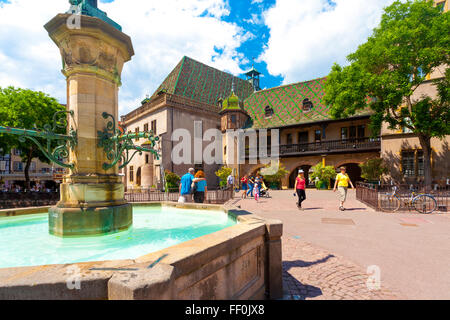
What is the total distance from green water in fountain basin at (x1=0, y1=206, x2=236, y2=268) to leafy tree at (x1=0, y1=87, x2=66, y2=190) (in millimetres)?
18429

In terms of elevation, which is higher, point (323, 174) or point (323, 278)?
point (323, 174)

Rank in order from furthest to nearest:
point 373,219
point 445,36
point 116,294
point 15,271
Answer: point 445,36 → point 373,219 → point 15,271 → point 116,294

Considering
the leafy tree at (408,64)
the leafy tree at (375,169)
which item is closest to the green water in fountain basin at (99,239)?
the leafy tree at (408,64)

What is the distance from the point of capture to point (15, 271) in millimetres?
1513

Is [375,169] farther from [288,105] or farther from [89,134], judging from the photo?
[89,134]

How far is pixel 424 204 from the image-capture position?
9516 millimetres

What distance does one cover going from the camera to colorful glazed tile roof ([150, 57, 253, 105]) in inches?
1208

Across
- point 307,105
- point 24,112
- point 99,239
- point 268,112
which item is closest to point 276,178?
point 268,112

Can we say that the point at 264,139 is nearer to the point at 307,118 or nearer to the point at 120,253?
the point at 307,118

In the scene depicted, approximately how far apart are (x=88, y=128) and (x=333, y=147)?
25.1m

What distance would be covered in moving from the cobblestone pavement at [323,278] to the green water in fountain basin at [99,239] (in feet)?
4.47

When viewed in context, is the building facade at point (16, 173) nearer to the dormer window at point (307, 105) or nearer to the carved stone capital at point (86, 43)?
the dormer window at point (307, 105)
